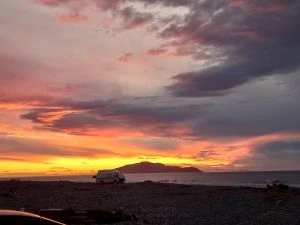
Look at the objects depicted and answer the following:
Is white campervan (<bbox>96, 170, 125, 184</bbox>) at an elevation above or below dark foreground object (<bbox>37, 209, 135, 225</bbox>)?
above

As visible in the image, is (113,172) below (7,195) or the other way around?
the other way around

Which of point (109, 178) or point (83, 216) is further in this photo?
point (109, 178)

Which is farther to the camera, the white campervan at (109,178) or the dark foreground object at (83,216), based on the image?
the white campervan at (109,178)

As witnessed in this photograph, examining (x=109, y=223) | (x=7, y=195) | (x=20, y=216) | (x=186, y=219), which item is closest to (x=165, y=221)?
(x=186, y=219)

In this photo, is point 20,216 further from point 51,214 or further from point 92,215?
point 92,215

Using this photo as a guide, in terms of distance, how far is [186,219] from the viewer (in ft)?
94.8

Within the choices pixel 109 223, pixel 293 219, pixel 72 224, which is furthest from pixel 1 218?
pixel 293 219

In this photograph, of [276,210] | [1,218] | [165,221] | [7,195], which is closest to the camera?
[1,218]

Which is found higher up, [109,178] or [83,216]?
[109,178]

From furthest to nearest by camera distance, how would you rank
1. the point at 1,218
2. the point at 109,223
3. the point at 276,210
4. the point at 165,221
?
the point at 276,210 < the point at 165,221 < the point at 109,223 < the point at 1,218

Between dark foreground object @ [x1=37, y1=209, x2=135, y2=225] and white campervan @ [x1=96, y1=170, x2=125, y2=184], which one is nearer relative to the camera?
dark foreground object @ [x1=37, y1=209, x2=135, y2=225]

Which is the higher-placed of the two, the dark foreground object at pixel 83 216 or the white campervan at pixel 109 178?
the white campervan at pixel 109 178

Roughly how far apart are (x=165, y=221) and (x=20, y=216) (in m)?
17.7

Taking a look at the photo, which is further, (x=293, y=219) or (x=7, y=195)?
(x=7, y=195)
